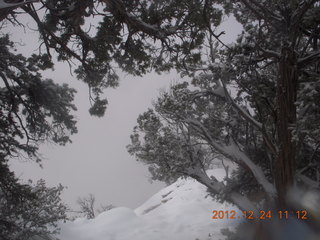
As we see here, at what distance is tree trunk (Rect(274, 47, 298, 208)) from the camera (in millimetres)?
6621

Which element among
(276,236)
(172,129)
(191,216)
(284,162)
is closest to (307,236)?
(276,236)

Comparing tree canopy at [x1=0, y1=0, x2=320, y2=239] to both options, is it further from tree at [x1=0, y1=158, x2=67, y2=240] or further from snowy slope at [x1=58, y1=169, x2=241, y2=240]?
snowy slope at [x1=58, y1=169, x2=241, y2=240]

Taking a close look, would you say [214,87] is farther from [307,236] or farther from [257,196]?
[307,236]

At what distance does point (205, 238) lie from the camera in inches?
512

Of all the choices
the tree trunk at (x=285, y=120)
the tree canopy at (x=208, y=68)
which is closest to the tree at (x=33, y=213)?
the tree canopy at (x=208, y=68)

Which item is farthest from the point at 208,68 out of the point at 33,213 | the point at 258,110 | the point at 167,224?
the point at 167,224

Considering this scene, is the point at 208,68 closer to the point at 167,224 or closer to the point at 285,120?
the point at 285,120

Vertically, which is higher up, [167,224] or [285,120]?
[285,120]

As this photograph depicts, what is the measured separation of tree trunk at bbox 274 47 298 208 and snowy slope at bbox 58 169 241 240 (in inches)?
293

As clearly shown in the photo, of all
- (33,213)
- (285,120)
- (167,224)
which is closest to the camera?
(285,120)

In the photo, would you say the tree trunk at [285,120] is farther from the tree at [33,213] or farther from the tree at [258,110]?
the tree at [33,213]

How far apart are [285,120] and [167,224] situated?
13.5m

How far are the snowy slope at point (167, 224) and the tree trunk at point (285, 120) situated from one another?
7.45 meters

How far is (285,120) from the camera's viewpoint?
669 centimetres
